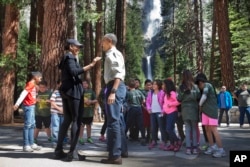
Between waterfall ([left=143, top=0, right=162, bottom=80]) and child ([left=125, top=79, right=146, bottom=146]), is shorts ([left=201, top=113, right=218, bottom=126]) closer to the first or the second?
child ([left=125, top=79, right=146, bottom=146])

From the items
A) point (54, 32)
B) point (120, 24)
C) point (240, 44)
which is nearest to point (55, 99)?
point (54, 32)

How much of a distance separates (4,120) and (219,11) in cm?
1143

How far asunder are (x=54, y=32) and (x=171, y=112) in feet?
10.7

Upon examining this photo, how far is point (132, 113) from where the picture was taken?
9.56 m

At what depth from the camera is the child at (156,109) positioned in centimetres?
873

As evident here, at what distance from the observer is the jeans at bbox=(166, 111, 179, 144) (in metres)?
8.20

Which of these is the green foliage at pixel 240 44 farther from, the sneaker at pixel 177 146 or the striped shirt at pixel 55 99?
the striped shirt at pixel 55 99

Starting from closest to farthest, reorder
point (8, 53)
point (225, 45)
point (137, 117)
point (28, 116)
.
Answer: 1. point (28, 116)
2. point (137, 117)
3. point (8, 53)
4. point (225, 45)

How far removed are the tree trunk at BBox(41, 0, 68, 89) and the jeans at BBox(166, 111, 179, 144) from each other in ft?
9.52

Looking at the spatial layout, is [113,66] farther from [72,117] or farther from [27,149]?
[27,149]

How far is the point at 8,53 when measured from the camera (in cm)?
1543

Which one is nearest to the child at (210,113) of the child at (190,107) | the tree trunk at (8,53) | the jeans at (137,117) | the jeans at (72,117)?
the child at (190,107)

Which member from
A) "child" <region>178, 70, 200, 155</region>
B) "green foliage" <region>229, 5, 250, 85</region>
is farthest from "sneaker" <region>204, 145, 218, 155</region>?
"green foliage" <region>229, 5, 250, 85</region>

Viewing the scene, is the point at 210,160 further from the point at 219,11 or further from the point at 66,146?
the point at 219,11
